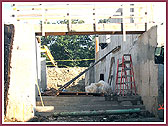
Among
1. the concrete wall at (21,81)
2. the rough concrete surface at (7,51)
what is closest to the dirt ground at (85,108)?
the concrete wall at (21,81)

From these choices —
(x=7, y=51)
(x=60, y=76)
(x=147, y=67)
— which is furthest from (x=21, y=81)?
(x=60, y=76)

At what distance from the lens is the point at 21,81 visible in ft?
30.6

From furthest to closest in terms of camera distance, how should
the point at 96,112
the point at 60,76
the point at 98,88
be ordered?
1. the point at 60,76
2. the point at 98,88
3. the point at 96,112

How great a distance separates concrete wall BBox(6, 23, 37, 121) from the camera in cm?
922

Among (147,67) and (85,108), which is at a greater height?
(147,67)

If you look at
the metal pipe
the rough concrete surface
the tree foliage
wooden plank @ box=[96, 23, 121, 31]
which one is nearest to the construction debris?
the metal pipe

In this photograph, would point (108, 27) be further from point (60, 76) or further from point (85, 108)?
point (60, 76)

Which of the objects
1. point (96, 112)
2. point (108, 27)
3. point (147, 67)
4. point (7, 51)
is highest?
point (108, 27)

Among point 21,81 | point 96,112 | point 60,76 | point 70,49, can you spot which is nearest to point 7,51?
point 21,81

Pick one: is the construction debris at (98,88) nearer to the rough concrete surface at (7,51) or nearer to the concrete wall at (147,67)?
the concrete wall at (147,67)

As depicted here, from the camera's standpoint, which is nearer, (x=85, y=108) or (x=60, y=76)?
(x=85, y=108)

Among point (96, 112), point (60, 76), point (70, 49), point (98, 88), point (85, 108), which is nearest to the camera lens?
point (96, 112)

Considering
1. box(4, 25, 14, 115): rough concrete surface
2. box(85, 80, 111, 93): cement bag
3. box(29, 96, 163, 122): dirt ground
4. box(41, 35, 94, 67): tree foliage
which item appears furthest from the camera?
box(41, 35, 94, 67): tree foliage

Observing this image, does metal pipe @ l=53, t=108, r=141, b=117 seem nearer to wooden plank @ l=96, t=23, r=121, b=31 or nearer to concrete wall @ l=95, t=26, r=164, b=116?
concrete wall @ l=95, t=26, r=164, b=116
